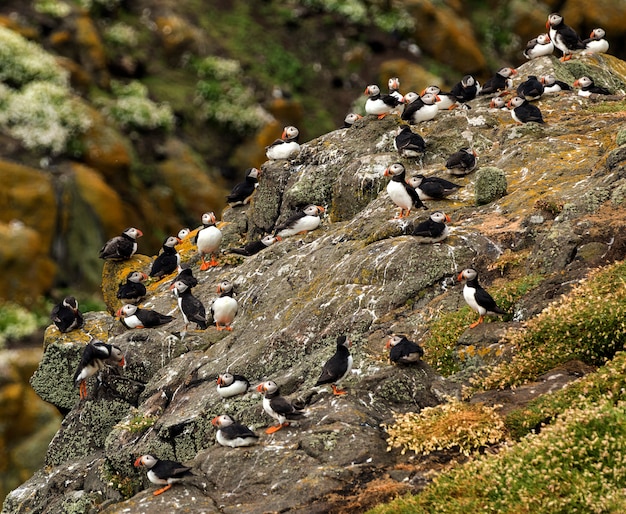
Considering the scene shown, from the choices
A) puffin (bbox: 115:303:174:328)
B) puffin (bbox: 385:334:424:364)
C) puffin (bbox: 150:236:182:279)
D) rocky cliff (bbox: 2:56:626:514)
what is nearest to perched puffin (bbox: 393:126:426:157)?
rocky cliff (bbox: 2:56:626:514)

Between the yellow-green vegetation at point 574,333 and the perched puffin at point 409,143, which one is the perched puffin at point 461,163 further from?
the yellow-green vegetation at point 574,333

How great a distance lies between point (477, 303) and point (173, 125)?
33.2 meters

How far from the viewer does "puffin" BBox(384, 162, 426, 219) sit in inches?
661

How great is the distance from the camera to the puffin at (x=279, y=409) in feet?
39.7

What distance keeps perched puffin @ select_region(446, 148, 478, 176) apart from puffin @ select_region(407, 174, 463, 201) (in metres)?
0.62

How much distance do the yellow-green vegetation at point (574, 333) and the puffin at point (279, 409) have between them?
2.57m

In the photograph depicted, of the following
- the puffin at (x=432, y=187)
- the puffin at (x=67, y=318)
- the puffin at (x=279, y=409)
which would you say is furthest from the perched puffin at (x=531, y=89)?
the puffin at (x=67, y=318)

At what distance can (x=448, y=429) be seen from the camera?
11.0m

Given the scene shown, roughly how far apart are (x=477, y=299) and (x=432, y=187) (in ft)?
15.3

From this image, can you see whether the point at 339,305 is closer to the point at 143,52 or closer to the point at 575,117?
the point at 575,117

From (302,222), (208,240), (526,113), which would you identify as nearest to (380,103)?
(526,113)

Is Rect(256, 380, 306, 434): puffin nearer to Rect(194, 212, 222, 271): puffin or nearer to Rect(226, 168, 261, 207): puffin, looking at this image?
Rect(194, 212, 222, 271): puffin

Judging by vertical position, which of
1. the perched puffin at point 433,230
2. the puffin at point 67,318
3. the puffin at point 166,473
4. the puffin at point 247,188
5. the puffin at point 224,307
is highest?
the perched puffin at point 433,230

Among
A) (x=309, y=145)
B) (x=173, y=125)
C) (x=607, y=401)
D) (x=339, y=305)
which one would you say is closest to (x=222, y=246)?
(x=309, y=145)
